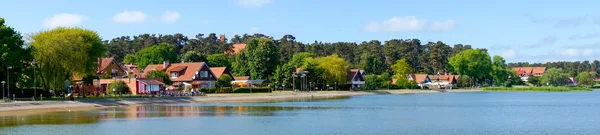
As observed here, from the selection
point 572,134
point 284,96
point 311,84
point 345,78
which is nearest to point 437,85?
point 345,78

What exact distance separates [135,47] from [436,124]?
404 feet

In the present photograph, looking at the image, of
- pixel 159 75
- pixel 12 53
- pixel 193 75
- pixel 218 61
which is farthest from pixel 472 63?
pixel 12 53

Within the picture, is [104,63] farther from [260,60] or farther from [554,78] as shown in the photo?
[554,78]

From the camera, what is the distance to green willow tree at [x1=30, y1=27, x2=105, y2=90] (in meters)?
60.6

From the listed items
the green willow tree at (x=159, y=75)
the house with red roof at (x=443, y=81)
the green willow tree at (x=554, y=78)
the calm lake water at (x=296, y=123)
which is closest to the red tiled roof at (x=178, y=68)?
the green willow tree at (x=159, y=75)

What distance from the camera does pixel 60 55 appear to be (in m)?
60.8

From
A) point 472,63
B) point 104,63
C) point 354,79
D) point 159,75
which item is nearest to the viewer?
point 159,75

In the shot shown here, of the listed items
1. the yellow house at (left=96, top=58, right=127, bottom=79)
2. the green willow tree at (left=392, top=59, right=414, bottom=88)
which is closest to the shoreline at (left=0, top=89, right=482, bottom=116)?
the yellow house at (left=96, top=58, right=127, bottom=79)

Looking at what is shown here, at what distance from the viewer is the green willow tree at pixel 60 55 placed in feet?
199

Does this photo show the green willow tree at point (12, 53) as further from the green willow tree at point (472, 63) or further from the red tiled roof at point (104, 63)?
the green willow tree at point (472, 63)

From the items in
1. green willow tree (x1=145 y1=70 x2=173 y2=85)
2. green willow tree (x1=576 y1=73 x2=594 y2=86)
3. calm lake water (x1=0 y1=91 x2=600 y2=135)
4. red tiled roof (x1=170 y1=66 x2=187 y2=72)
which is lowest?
calm lake water (x1=0 y1=91 x2=600 y2=135)

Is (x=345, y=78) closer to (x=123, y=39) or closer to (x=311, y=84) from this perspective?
(x=311, y=84)

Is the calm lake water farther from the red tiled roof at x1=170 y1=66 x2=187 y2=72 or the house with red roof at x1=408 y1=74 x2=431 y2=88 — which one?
the house with red roof at x1=408 y1=74 x2=431 y2=88

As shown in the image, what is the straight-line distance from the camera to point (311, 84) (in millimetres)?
102062
